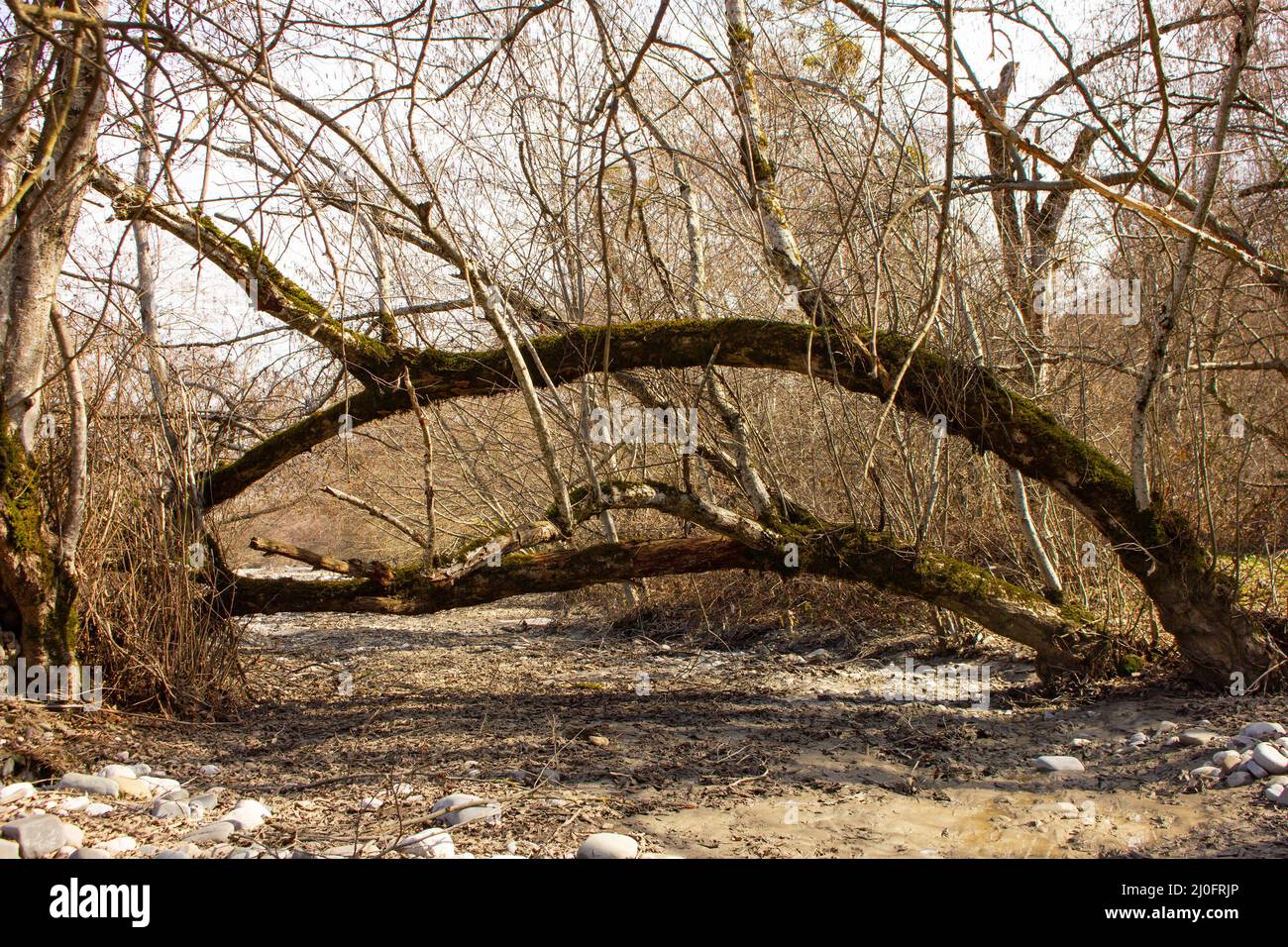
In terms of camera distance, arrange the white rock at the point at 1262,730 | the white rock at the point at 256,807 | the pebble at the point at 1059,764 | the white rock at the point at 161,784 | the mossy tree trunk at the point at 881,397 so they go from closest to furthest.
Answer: the white rock at the point at 256,807
the white rock at the point at 161,784
the white rock at the point at 1262,730
the pebble at the point at 1059,764
the mossy tree trunk at the point at 881,397

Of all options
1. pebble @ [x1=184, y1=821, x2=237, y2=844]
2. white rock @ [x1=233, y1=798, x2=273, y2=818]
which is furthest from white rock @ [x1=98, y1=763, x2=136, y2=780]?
pebble @ [x1=184, y1=821, x2=237, y2=844]

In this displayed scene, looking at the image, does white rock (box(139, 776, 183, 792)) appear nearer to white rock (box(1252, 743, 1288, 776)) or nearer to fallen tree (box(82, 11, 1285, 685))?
fallen tree (box(82, 11, 1285, 685))

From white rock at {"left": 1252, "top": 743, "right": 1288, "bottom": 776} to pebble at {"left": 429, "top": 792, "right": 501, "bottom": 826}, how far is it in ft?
9.52

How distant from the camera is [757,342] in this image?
491cm

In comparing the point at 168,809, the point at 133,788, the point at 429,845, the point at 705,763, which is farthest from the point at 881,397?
the point at 133,788

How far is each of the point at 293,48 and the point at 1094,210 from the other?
4915 mm

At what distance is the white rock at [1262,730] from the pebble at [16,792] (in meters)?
4.79

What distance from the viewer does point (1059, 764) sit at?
3857mm

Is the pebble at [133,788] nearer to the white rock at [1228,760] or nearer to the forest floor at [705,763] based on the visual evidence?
the forest floor at [705,763]

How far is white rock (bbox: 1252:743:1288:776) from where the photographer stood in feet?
11.0

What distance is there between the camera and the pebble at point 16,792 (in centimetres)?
314

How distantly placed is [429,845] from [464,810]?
0.38m

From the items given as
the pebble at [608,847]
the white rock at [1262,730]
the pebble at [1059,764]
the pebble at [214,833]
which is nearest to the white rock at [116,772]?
the pebble at [214,833]
